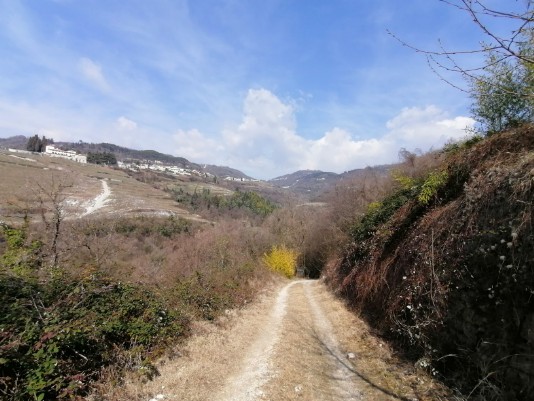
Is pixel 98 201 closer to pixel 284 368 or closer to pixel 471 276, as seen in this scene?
pixel 284 368

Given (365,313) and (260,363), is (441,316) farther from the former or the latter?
(365,313)

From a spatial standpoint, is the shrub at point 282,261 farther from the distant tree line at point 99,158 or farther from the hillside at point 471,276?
the distant tree line at point 99,158

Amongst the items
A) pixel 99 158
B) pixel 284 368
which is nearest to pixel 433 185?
pixel 284 368

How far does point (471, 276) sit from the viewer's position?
713 cm

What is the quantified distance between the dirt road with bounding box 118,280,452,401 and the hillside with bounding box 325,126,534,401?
859 mm

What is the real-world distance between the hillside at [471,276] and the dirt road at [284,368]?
859 mm

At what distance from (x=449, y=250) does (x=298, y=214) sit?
202 ft

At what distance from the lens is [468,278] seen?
7230 mm

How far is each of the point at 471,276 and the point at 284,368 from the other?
4.79m

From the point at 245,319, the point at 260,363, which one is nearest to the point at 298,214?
the point at 245,319

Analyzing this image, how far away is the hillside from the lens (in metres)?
5.90

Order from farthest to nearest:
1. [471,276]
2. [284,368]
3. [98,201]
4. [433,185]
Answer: [98,201] → [433,185] → [284,368] → [471,276]

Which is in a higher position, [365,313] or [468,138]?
[468,138]

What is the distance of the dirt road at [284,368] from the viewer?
7086 mm
